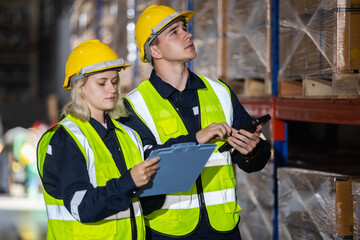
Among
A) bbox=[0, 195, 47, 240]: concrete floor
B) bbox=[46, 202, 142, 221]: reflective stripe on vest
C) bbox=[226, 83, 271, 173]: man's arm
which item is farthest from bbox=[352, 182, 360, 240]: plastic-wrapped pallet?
bbox=[0, 195, 47, 240]: concrete floor

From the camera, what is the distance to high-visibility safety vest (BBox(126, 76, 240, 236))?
3.20 metres

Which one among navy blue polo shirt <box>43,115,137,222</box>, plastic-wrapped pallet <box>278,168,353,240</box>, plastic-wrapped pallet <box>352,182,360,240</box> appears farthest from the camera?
plastic-wrapped pallet <box>278,168,353,240</box>

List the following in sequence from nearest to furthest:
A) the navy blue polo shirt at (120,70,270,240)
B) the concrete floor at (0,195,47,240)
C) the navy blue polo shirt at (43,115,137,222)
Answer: the navy blue polo shirt at (43,115,137,222) → the navy blue polo shirt at (120,70,270,240) → the concrete floor at (0,195,47,240)

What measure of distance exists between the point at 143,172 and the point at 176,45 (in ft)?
2.96

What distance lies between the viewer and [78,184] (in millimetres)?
2717

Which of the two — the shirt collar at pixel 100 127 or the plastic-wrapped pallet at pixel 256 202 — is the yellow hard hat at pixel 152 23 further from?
the plastic-wrapped pallet at pixel 256 202

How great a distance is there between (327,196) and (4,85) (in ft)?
67.7

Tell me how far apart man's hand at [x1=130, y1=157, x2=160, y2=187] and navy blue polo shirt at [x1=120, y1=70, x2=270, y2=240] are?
1.32ft

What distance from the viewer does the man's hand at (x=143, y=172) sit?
270cm

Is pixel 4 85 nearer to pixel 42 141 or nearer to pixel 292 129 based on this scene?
pixel 292 129

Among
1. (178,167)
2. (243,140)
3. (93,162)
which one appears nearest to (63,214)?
(93,162)

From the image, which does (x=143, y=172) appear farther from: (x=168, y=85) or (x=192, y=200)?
(x=168, y=85)

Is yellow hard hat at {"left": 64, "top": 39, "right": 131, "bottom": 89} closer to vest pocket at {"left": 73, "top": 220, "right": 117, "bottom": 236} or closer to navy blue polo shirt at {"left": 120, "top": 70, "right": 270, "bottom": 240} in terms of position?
navy blue polo shirt at {"left": 120, "top": 70, "right": 270, "bottom": 240}

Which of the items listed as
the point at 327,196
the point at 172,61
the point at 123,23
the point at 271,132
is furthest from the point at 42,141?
the point at 123,23
